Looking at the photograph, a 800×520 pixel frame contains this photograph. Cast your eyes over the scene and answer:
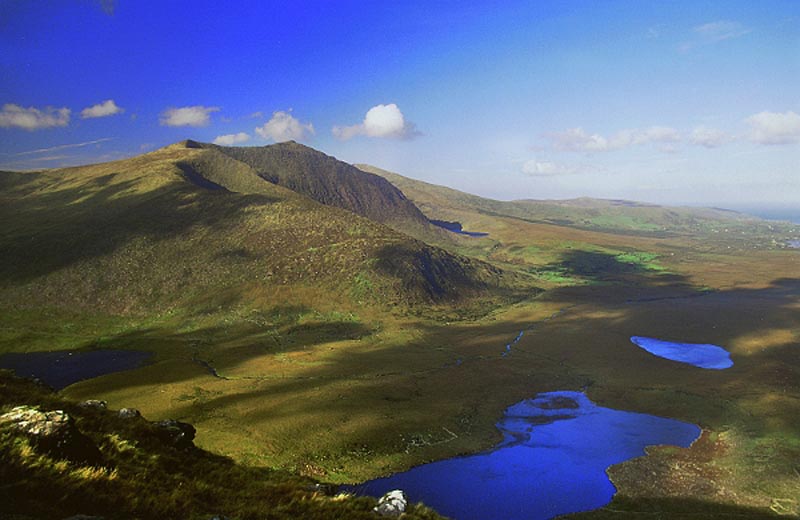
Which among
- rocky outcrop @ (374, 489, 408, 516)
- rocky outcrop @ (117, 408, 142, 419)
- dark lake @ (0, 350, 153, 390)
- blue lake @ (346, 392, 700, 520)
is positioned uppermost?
rocky outcrop @ (117, 408, 142, 419)

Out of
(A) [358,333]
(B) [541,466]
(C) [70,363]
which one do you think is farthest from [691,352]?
(C) [70,363]

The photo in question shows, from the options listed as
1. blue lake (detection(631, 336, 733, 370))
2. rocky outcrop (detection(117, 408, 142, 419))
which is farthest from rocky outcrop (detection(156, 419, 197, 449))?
blue lake (detection(631, 336, 733, 370))

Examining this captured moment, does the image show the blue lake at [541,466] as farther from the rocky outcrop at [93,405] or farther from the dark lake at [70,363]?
the dark lake at [70,363]

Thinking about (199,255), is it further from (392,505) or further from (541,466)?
(392,505)

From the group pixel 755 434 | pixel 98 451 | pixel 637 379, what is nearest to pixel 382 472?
pixel 98 451

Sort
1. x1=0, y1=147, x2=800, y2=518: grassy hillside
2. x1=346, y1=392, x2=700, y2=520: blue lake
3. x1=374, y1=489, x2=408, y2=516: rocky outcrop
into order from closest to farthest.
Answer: x1=374, y1=489, x2=408, y2=516: rocky outcrop < x1=346, y1=392, x2=700, y2=520: blue lake < x1=0, y1=147, x2=800, y2=518: grassy hillside

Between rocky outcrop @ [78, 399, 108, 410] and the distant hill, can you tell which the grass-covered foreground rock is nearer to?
rocky outcrop @ [78, 399, 108, 410]

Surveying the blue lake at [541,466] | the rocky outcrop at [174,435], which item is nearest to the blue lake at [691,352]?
the blue lake at [541,466]
